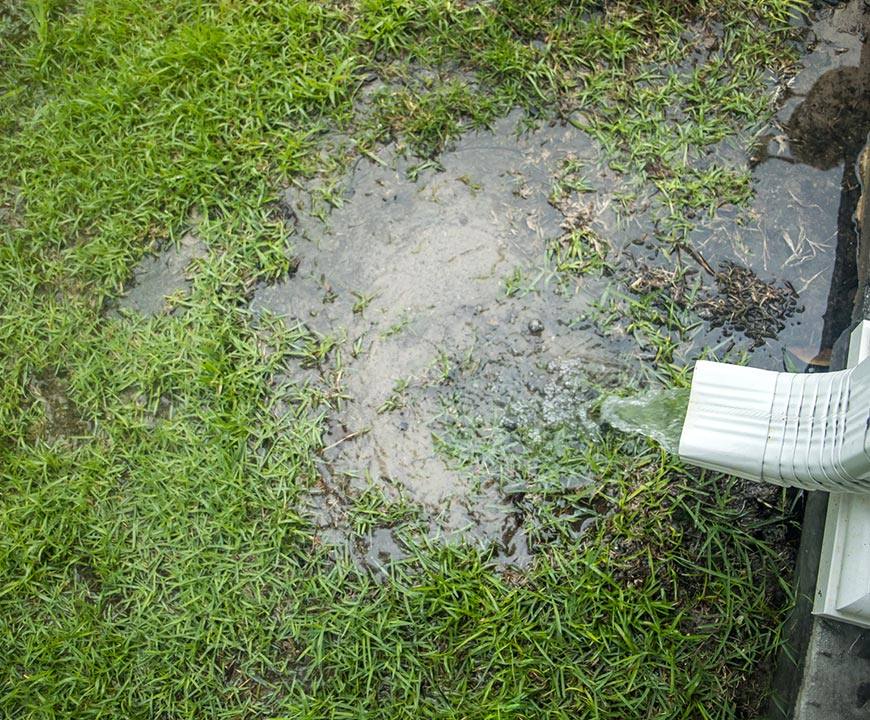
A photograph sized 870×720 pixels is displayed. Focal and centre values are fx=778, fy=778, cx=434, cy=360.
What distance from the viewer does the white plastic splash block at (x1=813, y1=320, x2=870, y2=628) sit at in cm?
215

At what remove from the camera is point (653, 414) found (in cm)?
271

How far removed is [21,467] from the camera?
296cm

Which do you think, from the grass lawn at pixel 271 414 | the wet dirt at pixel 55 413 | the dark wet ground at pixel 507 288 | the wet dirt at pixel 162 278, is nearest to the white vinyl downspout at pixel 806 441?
the grass lawn at pixel 271 414

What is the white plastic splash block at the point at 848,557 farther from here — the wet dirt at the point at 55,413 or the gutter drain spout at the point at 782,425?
the wet dirt at the point at 55,413

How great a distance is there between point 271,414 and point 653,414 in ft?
4.54

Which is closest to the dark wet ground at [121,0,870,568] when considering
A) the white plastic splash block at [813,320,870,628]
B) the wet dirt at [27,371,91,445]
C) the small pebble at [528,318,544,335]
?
the small pebble at [528,318,544,335]

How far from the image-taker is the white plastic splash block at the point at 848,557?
2.15 metres

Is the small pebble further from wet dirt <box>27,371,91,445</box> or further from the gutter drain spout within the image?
wet dirt <box>27,371,91,445</box>

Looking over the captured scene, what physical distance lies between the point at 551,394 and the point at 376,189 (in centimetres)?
106

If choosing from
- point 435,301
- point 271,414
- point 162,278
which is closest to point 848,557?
point 435,301

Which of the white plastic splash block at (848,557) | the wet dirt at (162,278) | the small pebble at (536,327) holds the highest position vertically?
the wet dirt at (162,278)

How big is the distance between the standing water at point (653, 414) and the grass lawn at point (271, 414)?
0.20 ft

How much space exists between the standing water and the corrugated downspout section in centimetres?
40

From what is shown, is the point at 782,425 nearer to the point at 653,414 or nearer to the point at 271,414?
the point at 653,414
